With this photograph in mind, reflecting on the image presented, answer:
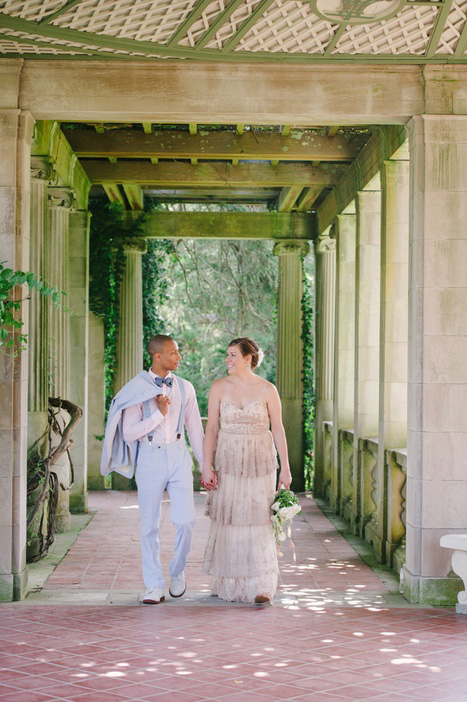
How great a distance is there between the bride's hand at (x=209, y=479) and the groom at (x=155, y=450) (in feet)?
0.39

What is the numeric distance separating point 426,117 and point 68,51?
2721mm

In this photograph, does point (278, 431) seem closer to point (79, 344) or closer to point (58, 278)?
point (58, 278)

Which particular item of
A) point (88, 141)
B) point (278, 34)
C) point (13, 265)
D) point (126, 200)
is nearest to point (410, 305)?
point (278, 34)

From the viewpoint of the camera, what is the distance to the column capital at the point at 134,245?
15102 millimetres

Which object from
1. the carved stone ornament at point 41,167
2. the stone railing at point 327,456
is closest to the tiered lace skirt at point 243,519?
the carved stone ornament at point 41,167

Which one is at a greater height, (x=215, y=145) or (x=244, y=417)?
(x=215, y=145)

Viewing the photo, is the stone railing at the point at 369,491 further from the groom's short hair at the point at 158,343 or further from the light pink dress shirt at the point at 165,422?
the groom's short hair at the point at 158,343

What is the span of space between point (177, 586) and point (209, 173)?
23.6 feet

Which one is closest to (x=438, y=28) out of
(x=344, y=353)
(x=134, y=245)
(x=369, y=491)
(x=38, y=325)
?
(x=38, y=325)

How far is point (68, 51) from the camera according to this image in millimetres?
6969

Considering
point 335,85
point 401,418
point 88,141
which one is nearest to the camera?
point 335,85

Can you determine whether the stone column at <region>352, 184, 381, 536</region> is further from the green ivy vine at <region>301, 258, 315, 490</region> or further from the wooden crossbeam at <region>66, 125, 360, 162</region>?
the green ivy vine at <region>301, 258, 315, 490</region>

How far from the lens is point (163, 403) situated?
6.82 metres

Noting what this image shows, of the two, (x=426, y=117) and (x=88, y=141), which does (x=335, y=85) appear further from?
(x=88, y=141)
